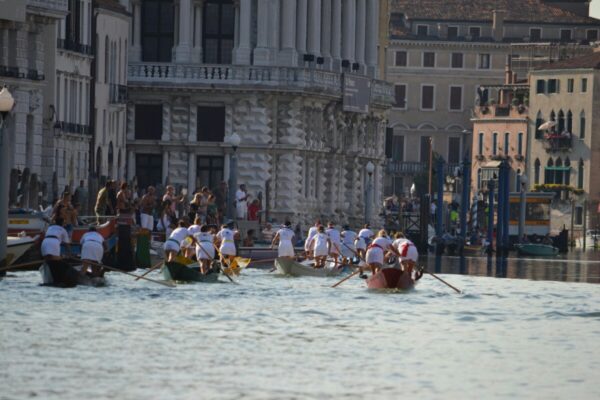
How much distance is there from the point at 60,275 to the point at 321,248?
65.8 ft

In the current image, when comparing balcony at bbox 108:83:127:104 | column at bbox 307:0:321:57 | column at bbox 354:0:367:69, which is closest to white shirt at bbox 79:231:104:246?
balcony at bbox 108:83:127:104

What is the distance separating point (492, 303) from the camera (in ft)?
263

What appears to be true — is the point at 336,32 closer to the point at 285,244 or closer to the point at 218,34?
the point at 218,34

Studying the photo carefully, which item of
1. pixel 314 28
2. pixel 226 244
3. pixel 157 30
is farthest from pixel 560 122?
pixel 226 244

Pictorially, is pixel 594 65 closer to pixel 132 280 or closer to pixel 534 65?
pixel 534 65

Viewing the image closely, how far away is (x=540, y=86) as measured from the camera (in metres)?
186

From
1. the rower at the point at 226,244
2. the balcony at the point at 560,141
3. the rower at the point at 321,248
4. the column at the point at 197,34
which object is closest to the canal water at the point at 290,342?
the rower at the point at 226,244

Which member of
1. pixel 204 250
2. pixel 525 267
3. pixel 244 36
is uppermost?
pixel 244 36

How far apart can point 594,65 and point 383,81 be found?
34.3 metres

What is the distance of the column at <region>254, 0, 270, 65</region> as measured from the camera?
13612 cm

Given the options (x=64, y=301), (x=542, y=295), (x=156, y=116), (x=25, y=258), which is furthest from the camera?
(x=156, y=116)

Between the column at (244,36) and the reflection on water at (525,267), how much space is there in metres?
16.6

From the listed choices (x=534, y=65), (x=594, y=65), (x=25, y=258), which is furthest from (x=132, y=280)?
(x=534, y=65)

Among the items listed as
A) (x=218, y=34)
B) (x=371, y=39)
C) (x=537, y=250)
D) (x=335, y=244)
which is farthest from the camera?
(x=371, y=39)
